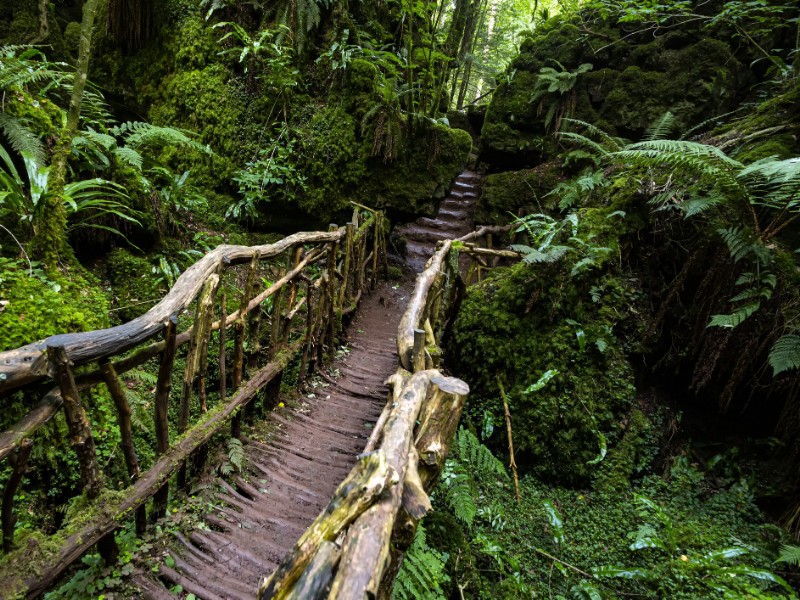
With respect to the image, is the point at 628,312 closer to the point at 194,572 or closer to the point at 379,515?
the point at 379,515

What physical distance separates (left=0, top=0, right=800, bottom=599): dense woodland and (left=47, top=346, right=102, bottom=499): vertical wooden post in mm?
166

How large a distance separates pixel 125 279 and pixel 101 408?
183 cm

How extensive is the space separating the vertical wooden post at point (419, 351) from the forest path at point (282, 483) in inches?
56.8

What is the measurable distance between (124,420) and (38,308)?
1191mm

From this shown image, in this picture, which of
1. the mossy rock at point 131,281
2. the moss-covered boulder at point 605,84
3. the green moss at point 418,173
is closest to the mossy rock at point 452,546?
the mossy rock at point 131,281

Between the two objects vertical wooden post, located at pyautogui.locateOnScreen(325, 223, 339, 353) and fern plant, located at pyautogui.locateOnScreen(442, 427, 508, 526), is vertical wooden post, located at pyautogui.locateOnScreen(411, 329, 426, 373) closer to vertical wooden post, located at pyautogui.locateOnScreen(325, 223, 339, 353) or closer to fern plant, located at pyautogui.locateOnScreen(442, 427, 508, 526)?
fern plant, located at pyautogui.locateOnScreen(442, 427, 508, 526)

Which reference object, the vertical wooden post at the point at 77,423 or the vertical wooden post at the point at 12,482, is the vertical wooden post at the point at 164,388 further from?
the vertical wooden post at the point at 12,482

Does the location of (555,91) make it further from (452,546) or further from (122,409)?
(122,409)

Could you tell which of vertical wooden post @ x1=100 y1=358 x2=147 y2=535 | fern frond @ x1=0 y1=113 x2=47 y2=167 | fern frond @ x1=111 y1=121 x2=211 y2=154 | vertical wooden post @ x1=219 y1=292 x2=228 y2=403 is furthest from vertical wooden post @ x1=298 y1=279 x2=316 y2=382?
fern frond @ x1=111 y1=121 x2=211 y2=154

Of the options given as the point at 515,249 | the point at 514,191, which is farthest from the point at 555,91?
the point at 515,249

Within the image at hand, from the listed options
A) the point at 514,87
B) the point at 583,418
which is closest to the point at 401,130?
the point at 514,87

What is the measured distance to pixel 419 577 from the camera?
8.55 feet

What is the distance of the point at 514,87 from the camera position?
30.9 ft

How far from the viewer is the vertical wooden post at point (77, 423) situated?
1758 millimetres
